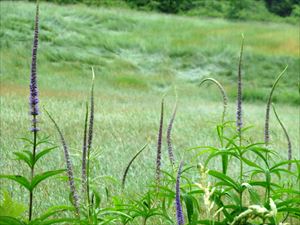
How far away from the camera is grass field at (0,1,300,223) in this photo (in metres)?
7.05

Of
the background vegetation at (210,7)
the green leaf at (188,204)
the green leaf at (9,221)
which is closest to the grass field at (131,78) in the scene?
the green leaf at (188,204)

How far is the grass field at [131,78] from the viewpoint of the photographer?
705 cm

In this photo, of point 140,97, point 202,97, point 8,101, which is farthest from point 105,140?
point 202,97

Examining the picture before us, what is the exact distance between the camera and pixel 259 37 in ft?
76.3

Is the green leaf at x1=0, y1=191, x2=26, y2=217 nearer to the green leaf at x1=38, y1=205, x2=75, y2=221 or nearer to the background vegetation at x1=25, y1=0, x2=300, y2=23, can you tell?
the green leaf at x1=38, y1=205, x2=75, y2=221

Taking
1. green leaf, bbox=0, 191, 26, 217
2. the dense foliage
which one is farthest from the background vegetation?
green leaf, bbox=0, 191, 26, 217

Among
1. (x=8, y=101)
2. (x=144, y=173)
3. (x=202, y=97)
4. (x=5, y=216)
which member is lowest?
(x=202, y=97)

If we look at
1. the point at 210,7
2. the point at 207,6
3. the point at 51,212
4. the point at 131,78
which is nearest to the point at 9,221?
the point at 51,212

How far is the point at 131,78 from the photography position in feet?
54.9

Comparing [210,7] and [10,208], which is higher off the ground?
[10,208]

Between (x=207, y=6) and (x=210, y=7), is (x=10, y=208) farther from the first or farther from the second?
(x=207, y=6)

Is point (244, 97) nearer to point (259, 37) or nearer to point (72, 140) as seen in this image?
point (259, 37)

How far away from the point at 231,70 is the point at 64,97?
29.2 ft

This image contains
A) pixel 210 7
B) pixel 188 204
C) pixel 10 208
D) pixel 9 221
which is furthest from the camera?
pixel 210 7
